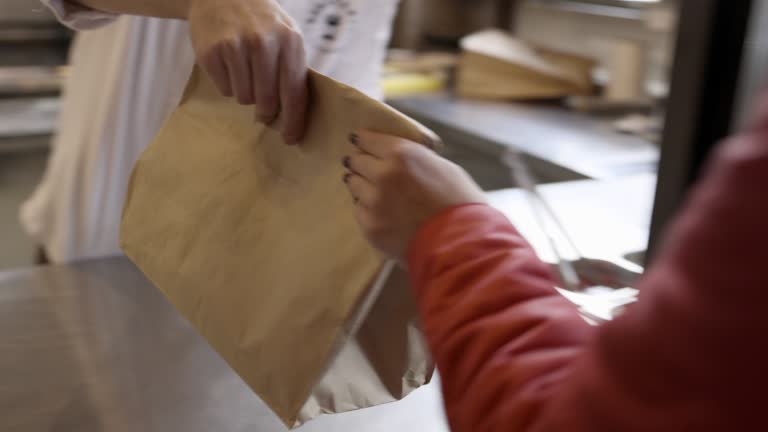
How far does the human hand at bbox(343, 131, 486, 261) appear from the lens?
0.38 m

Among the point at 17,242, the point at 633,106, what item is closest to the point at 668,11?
the point at 633,106

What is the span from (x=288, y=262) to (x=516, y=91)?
1642 mm

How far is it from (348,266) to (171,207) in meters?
0.21

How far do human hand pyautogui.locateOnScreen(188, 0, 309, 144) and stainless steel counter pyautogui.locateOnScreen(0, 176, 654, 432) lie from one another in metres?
0.24

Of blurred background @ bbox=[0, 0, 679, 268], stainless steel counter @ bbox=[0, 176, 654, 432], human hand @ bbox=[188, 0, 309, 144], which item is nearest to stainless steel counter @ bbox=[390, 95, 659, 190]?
blurred background @ bbox=[0, 0, 679, 268]

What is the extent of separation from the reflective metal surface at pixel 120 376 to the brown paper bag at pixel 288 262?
0.10 meters

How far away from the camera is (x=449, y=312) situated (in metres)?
0.34

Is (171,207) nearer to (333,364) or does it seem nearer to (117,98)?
(333,364)

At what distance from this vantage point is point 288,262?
47cm

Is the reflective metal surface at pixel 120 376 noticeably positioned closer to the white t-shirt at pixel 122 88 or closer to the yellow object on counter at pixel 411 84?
the white t-shirt at pixel 122 88

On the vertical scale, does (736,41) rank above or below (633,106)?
above

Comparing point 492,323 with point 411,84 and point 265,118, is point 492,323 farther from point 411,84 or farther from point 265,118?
point 411,84

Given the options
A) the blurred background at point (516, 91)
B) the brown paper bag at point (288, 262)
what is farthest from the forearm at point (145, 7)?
the blurred background at point (516, 91)

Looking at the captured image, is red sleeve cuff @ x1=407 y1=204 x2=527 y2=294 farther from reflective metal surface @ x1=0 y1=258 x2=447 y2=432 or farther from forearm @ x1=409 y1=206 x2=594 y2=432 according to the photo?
reflective metal surface @ x1=0 y1=258 x2=447 y2=432
